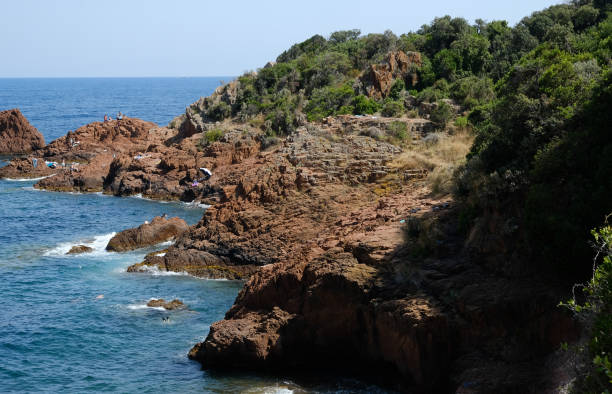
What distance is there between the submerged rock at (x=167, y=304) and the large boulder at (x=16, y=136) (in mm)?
52858

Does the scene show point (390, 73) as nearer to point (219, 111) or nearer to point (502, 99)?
point (219, 111)

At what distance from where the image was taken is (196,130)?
177 feet

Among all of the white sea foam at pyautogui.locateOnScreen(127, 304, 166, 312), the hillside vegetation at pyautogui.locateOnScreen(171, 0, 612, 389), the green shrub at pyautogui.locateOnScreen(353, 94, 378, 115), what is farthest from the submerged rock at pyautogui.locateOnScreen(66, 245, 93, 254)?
the green shrub at pyautogui.locateOnScreen(353, 94, 378, 115)

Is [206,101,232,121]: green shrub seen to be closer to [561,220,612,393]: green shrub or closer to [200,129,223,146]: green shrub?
[200,129,223,146]: green shrub

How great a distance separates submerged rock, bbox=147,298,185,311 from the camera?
23.1 m

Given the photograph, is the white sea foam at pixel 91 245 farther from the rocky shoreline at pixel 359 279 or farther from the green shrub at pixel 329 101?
the green shrub at pixel 329 101

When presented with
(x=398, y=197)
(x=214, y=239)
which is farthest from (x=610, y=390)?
(x=214, y=239)

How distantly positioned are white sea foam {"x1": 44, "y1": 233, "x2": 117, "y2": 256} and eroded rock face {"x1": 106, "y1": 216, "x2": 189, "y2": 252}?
67 centimetres

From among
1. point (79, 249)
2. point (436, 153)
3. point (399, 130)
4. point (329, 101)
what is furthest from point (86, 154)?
point (436, 153)

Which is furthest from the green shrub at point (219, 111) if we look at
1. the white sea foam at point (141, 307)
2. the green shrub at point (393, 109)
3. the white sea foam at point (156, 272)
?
Answer: the white sea foam at point (141, 307)

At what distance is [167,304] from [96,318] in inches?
102

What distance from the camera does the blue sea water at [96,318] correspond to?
17.4 m

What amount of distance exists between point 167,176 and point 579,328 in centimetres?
3847

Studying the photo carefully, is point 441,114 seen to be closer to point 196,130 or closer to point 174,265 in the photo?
point 174,265
